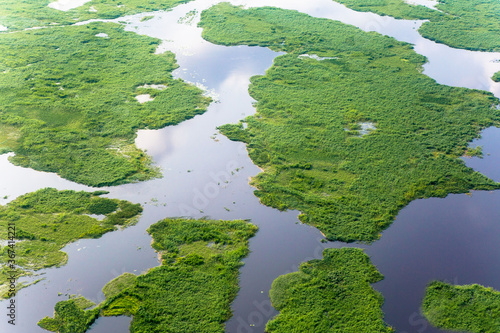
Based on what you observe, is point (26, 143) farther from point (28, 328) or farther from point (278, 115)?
point (278, 115)

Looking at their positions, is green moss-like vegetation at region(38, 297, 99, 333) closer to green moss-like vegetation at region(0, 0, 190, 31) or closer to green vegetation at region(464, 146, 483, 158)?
green vegetation at region(464, 146, 483, 158)

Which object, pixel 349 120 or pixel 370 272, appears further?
pixel 349 120

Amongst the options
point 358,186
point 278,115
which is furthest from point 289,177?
point 278,115

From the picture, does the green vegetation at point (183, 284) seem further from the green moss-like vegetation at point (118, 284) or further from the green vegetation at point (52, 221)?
the green vegetation at point (52, 221)

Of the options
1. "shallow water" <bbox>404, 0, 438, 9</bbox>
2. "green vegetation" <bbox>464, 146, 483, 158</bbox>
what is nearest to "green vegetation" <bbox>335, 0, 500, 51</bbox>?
"shallow water" <bbox>404, 0, 438, 9</bbox>

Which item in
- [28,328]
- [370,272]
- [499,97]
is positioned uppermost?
[499,97]

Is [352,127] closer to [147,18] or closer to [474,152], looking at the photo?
[474,152]

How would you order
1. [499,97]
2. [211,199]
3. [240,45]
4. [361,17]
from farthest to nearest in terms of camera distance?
[361,17], [240,45], [499,97], [211,199]
